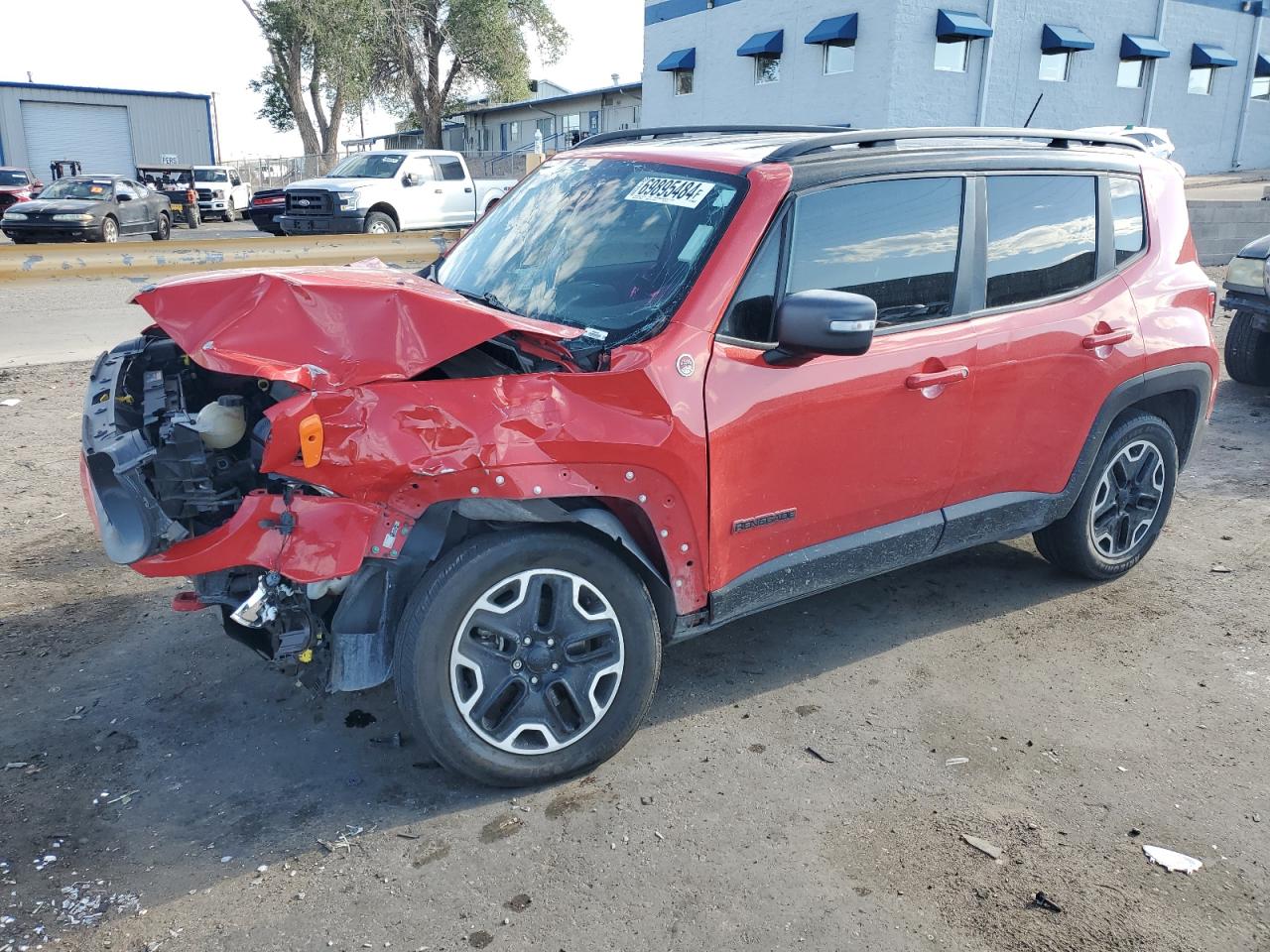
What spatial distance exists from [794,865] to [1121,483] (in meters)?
2.75

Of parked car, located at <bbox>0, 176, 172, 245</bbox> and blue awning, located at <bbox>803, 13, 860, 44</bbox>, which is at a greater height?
blue awning, located at <bbox>803, 13, 860, 44</bbox>

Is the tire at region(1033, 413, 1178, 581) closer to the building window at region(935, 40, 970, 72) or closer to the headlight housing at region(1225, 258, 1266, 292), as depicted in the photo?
the headlight housing at region(1225, 258, 1266, 292)

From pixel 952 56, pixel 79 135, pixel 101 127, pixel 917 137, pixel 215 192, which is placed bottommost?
pixel 215 192

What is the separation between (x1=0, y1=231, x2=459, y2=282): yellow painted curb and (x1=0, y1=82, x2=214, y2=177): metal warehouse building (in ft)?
141

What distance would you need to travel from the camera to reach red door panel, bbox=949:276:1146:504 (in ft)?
12.9

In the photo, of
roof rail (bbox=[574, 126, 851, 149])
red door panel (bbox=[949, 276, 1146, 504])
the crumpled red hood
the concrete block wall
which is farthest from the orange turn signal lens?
the concrete block wall

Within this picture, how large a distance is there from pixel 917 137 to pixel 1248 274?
548 cm

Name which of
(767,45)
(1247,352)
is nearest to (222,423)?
(1247,352)

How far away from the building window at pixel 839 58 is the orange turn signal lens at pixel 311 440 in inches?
1027

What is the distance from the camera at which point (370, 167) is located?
65.9 ft

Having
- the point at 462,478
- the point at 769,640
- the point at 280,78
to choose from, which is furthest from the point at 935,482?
the point at 280,78

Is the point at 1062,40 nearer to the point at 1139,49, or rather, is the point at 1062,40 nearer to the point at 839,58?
the point at 1139,49

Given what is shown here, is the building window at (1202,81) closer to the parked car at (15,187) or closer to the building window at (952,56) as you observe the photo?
the building window at (952,56)

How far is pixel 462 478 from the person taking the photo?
9.43 feet
